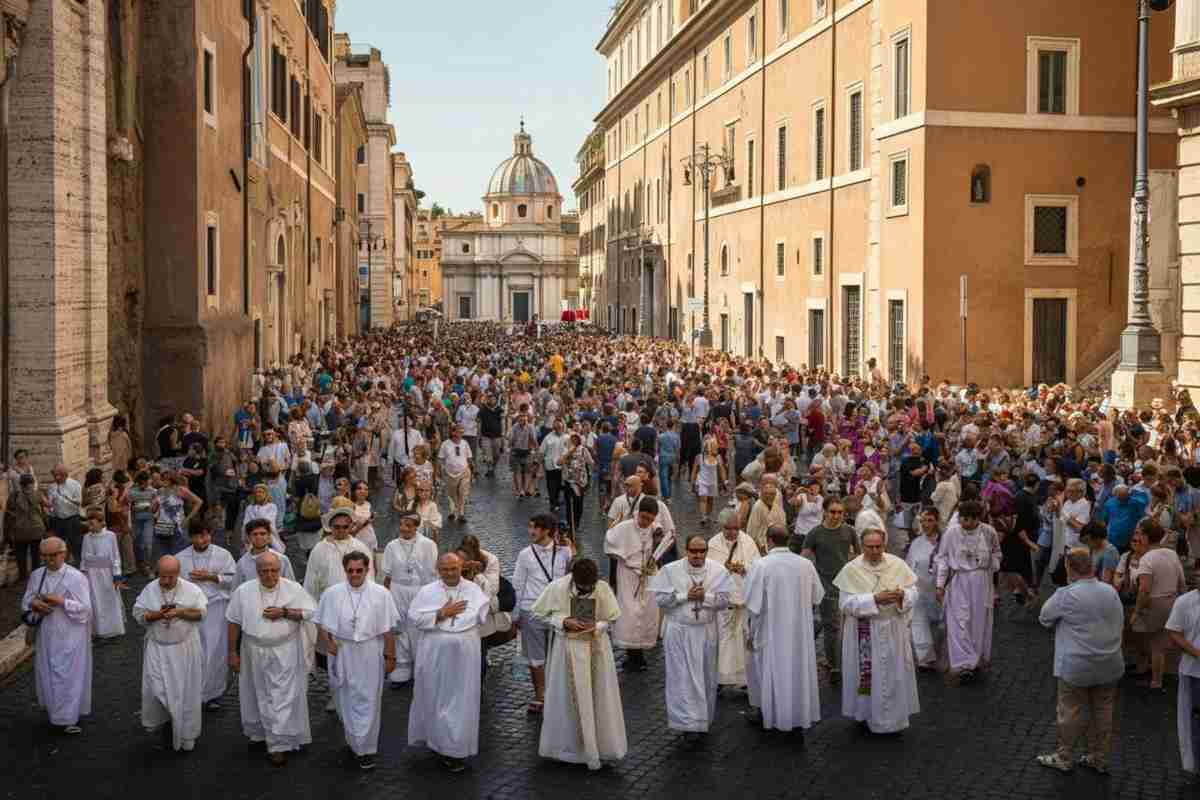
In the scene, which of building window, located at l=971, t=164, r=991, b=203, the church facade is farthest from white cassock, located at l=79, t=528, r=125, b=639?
the church facade

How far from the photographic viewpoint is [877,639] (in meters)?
9.41

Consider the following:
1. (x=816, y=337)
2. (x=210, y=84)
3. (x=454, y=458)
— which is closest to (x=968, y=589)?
(x=454, y=458)

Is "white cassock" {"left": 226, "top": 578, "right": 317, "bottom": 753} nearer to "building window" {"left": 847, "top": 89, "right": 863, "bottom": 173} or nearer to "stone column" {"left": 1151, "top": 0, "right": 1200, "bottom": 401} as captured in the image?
"stone column" {"left": 1151, "top": 0, "right": 1200, "bottom": 401}

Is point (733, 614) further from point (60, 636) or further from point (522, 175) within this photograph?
point (522, 175)

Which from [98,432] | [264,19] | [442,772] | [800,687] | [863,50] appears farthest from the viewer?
[863,50]

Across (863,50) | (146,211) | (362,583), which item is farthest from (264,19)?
(362,583)

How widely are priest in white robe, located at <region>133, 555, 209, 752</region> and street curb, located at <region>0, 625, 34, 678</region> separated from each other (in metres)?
2.29

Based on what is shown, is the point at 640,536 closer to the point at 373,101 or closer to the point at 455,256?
the point at 373,101

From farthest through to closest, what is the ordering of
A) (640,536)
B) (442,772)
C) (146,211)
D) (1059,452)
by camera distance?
(146,211)
(1059,452)
(640,536)
(442,772)

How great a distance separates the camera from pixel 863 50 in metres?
31.8

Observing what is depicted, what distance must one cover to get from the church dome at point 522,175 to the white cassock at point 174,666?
133m

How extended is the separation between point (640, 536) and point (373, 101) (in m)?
68.4

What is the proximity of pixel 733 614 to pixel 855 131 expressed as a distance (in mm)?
24201

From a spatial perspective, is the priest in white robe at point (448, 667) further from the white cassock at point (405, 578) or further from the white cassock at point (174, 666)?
the white cassock at point (405, 578)
